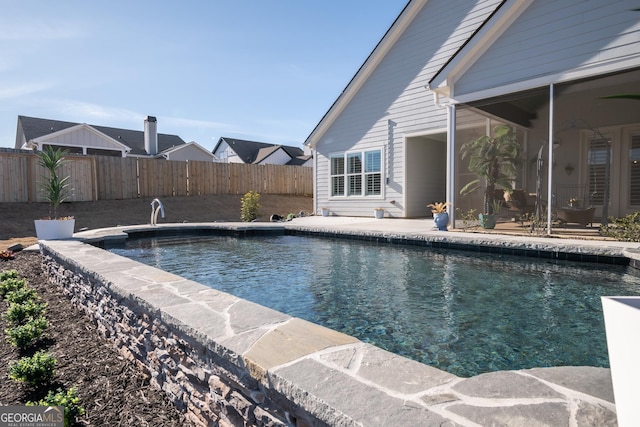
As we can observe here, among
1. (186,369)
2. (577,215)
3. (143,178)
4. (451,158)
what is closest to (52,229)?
(186,369)

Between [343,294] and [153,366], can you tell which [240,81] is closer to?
[343,294]

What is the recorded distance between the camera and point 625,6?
5887 mm

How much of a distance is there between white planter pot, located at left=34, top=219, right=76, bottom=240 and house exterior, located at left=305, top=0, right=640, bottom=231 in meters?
7.90

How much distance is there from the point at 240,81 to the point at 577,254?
15204 mm

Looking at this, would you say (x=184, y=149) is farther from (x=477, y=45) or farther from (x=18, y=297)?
(x=18, y=297)

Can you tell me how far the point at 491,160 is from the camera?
817 centimetres

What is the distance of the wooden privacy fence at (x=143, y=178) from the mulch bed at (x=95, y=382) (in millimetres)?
8854

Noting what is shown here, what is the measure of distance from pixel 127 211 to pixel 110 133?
1495 cm

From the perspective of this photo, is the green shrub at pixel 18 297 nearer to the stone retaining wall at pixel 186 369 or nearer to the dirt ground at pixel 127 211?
the stone retaining wall at pixel 186 369

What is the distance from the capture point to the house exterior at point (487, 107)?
6.50 meters

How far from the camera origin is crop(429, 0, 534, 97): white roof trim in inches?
276

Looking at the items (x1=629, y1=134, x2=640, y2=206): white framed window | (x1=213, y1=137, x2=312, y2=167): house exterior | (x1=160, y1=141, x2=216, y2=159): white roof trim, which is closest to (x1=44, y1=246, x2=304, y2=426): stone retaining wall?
(x1=629, y1=134, x2=640, y2=206): white framed window

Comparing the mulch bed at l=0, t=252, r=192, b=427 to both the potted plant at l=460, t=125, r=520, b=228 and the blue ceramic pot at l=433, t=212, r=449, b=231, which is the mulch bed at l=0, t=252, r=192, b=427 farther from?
the potted plant at l=460, t=125, r=520, b=228


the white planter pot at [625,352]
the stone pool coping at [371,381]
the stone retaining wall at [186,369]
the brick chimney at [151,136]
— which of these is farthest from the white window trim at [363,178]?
the brick chimney at [151,136]
